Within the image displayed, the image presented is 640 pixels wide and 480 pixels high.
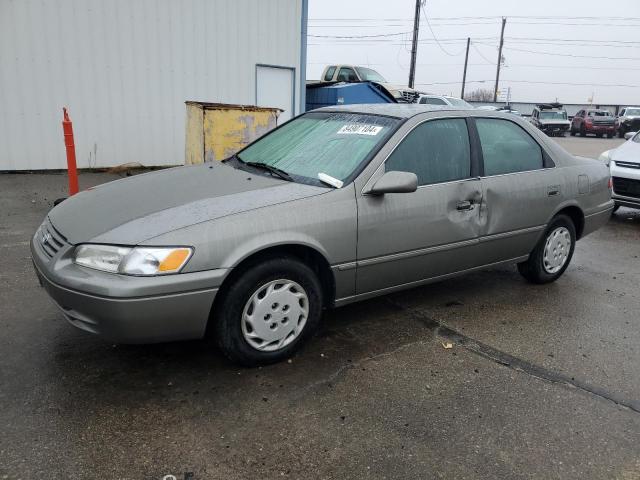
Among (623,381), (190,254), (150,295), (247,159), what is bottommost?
(623,381)

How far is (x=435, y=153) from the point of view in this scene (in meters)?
3.72

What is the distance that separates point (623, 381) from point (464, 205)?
1.50 m

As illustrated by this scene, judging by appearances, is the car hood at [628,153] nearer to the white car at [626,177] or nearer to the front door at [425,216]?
the white car at [626,177]

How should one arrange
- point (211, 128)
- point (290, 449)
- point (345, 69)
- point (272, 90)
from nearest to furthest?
point (290, 449) → point (211, 128) → point (272, 90) → point (345, 69)

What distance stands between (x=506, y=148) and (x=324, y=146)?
1.58 m

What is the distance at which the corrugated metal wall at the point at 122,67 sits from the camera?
881 centimetres

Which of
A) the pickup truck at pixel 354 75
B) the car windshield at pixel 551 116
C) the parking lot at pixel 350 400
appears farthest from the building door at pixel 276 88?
the car windshield at pixel 551 116

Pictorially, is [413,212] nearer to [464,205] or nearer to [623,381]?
[464,205]

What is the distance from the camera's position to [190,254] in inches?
105

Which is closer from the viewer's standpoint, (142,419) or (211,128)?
(142,419)

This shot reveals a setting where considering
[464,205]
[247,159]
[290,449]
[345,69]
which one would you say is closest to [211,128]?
[247,159]

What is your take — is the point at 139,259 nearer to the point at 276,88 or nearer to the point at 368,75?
the point at 276,88

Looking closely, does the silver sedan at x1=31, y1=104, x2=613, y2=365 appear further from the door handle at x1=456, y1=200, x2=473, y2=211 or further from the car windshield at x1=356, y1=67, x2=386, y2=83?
the car windshield at x1=356, y1=67, x2=386, y2=83

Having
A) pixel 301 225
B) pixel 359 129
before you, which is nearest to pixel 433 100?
pixel 359 129
